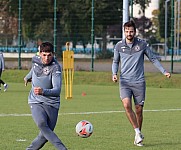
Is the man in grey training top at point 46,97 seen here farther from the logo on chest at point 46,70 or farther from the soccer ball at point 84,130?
the soccer ball at point 84,130

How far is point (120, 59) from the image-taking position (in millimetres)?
13273

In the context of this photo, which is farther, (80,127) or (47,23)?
(47,23)

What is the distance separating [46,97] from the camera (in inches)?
406

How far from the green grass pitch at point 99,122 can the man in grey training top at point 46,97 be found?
179 cm

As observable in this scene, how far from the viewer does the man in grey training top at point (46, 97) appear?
10141 mm

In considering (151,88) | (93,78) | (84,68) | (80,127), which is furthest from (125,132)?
(84,68)

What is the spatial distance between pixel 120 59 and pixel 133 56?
1.02 feet

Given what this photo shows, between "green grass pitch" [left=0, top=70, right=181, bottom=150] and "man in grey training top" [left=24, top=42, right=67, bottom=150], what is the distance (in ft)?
5.87

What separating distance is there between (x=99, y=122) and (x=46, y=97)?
607cm

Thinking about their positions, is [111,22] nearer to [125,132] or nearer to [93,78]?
[93,78]

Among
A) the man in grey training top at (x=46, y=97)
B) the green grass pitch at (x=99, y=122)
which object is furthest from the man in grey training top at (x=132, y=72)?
the man in grey training top at (x=46, y=97)

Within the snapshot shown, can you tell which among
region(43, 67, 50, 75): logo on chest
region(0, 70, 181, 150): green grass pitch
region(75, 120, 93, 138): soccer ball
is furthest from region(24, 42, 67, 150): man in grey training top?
region(0, 70, 181, 150): green grass pitch

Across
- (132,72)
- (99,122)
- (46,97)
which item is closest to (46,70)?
(46,97)

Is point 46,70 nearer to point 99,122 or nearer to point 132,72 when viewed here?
point 132,72
